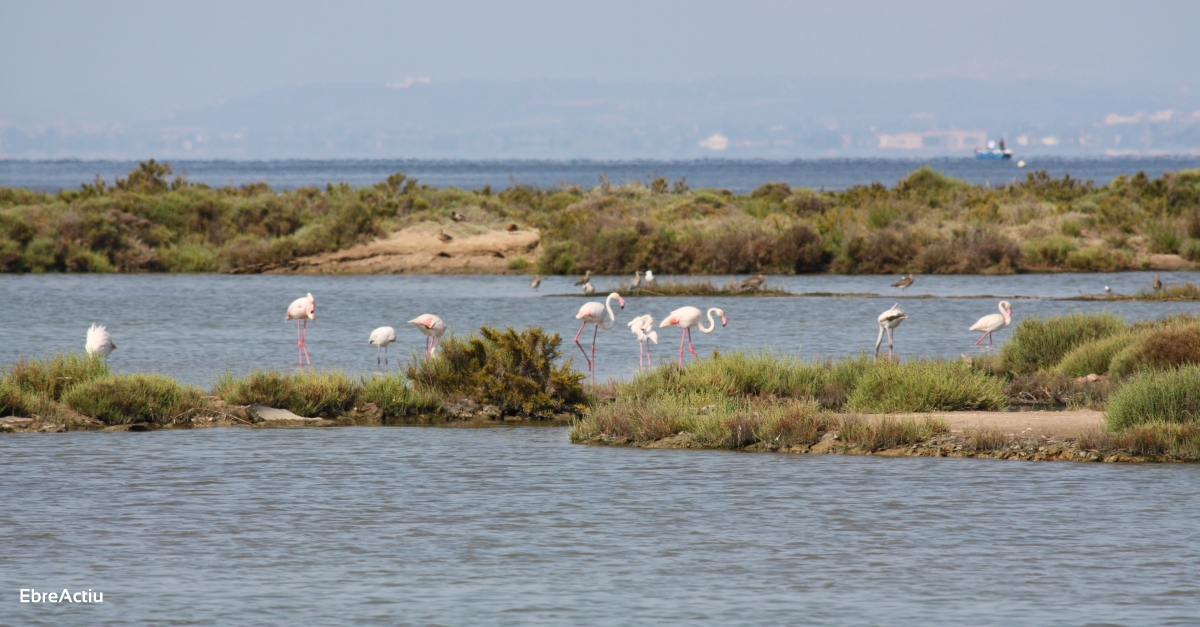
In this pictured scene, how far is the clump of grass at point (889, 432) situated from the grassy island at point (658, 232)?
2624 cm

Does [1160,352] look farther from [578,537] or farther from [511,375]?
[578,537]

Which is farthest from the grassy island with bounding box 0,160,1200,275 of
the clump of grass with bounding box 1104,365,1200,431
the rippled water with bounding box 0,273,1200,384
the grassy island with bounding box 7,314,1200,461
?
the clump of grass with bounding box 1104,365,1200,431

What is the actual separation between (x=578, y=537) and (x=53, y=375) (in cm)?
837

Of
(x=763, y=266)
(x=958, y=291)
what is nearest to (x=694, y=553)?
(x=958, y=291)

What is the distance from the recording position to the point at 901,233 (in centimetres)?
4212

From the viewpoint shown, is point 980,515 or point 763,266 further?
point 763,266

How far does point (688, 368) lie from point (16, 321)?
17.3 m

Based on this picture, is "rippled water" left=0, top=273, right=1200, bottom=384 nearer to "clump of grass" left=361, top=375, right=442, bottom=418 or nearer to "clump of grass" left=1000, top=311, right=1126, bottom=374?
"clump of grass" left=1000, top=311, right=1126, bottom=374

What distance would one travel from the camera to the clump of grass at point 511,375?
653 inches

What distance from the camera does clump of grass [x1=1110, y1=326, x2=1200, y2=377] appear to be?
639 inches

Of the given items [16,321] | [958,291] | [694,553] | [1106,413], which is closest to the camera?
[694,553]

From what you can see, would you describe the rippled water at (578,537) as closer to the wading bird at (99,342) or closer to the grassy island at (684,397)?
the grassy island at (684,397)

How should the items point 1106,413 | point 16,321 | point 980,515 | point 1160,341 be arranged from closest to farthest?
point 980,515, point 1106,413, point 1160,341, point 16,321

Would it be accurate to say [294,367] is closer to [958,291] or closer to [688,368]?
[688,368]
